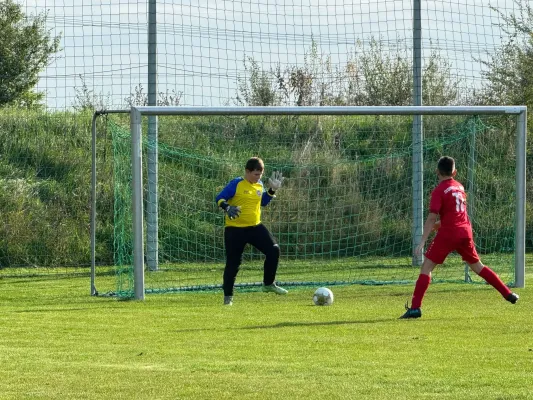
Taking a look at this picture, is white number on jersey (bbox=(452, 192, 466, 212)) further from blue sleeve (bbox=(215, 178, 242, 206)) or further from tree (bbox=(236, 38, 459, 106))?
tree (bbox=(236, 38, 459, 106))

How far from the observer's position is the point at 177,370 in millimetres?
8500

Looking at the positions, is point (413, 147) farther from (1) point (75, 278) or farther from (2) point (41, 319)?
(2) point (41, 319)

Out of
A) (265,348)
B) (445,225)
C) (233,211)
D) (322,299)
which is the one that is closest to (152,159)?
(233,211)

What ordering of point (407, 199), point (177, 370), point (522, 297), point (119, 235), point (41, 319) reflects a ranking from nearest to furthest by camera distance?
point (177, 370), point (41, 319), point (522, 297), point (119, 235), point (407, 199)

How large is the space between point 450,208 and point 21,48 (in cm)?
1560

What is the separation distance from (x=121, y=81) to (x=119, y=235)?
380cm

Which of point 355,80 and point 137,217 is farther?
point 355,80

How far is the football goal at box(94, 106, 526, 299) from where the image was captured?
685 inches

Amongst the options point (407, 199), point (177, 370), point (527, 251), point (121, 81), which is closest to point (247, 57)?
point (121, 81)

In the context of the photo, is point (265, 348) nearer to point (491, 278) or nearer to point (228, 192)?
point (491, 278)

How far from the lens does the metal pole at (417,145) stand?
61.6ft

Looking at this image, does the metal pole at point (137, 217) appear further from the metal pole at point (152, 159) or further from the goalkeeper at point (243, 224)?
the metal pole at point (152, 159)

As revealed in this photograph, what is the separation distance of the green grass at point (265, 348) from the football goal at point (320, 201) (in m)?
2.74

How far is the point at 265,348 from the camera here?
9586 millimetres
